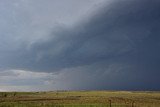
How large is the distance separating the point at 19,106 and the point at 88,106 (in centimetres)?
1350

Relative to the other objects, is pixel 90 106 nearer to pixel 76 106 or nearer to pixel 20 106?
pixel 76 106

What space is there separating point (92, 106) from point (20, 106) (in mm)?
14117

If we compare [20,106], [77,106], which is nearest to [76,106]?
[77,106]

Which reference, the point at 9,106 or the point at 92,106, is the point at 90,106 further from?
the point at 9,106

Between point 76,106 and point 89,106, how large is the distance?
2.60m

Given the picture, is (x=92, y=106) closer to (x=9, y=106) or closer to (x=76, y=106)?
(x=76, y=106)

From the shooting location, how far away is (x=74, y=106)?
5897cm

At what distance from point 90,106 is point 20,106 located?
13701mm

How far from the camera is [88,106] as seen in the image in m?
59.0

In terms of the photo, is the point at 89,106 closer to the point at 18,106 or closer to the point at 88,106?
the point at 88,106

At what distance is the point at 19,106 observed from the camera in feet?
188

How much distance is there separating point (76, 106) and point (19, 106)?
11172mm

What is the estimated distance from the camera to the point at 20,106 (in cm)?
5738

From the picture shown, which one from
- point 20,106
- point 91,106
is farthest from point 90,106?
point 20,106
